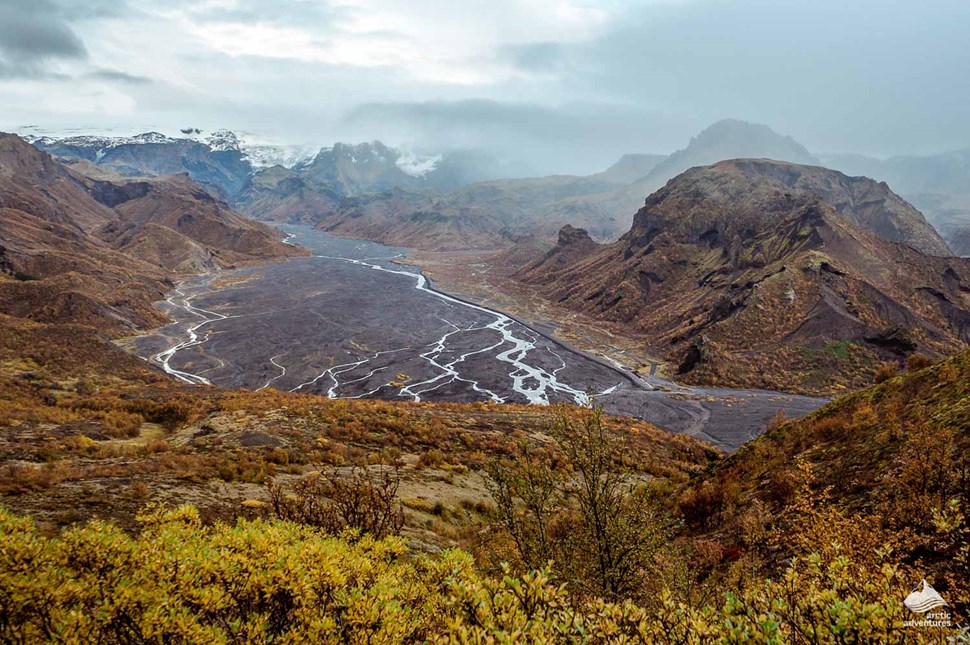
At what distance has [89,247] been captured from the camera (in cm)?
11125

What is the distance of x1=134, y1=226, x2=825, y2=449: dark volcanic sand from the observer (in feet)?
172

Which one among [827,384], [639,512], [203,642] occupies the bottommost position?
[827,384]

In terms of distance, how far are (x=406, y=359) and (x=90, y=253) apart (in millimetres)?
91786

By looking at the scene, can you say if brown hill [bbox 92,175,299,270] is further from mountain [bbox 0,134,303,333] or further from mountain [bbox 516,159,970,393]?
mountain [bbox 516,159,970,393]

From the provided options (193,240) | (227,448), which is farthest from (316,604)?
(193,240)

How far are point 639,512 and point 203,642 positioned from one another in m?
7.12

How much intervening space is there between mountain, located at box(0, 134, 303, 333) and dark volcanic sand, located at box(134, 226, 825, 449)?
8.74m

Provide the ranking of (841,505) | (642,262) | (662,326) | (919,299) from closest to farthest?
(841,505)
(919,299)
(662,326)
(642,262)

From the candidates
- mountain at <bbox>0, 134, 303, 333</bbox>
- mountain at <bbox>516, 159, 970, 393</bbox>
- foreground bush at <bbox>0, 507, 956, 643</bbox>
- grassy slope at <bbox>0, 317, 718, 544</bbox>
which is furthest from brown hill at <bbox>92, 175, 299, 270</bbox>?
foreground bush at <bbox>0, 507, 956, 643</bbox>

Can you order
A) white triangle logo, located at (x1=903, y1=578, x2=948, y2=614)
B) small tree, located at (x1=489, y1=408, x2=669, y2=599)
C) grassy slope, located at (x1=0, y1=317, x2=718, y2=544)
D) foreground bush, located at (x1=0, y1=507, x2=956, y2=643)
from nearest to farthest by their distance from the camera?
foreground bush, located at (x1=0, y1=507, x2=956, y2=643) < white triangle logo, located at (x1=903, y1=578, x2=948, y2=614) < small tree, located at (x1=489, y1=408, x2=669, y2=599) < grassy slope, located at (x1=0, y1=317, x2=718, y2=544)

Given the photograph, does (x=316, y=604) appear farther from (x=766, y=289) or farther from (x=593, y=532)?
(x=766, y=289)

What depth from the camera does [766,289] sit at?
70125 mm

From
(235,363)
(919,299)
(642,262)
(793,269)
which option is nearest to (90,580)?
(235,363)

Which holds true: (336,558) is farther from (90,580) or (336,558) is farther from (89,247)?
(89,247)
